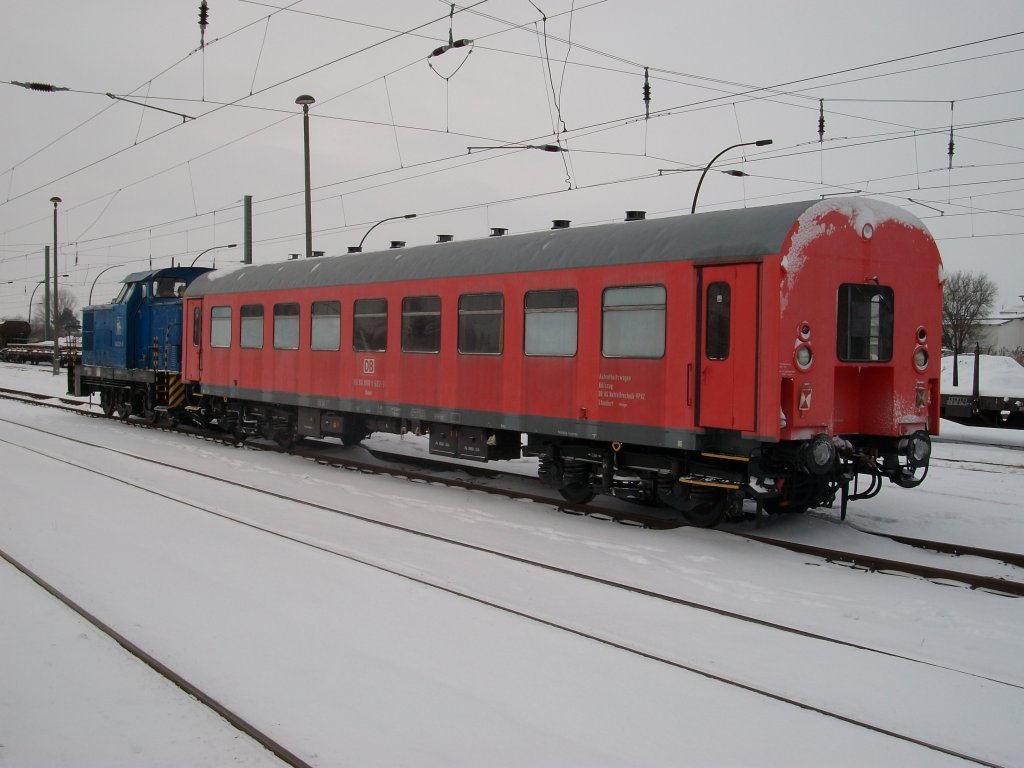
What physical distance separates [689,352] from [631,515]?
2.16 m

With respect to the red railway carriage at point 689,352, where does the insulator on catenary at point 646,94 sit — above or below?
above

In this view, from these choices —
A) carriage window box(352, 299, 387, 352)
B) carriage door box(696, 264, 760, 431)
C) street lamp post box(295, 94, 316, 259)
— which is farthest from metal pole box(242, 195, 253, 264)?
carriage door box(696, 264, 760, 431)

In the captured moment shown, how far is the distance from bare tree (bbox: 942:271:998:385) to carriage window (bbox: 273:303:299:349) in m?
57.1

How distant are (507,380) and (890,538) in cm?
499

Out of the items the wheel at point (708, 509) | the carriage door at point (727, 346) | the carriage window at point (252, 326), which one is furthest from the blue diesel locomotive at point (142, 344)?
the carriage door at point (727, 346)

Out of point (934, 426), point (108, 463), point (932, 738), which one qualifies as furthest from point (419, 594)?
point (108, 463)

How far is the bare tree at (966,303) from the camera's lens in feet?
207

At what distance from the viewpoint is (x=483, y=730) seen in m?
4.57

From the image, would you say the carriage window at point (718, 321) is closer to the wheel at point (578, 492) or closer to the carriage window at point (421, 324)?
the wheel at point (578, 492)

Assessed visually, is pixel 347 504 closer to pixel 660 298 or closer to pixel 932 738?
pixel 660 298

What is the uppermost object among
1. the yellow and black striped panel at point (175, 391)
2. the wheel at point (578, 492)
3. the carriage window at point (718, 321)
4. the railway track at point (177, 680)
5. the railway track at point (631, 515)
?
the carriage window at point (718, 321)

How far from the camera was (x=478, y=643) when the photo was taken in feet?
19.5

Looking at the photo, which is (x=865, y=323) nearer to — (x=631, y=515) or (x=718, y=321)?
(x=718, y=321)

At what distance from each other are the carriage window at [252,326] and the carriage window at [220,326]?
1.94 feet
